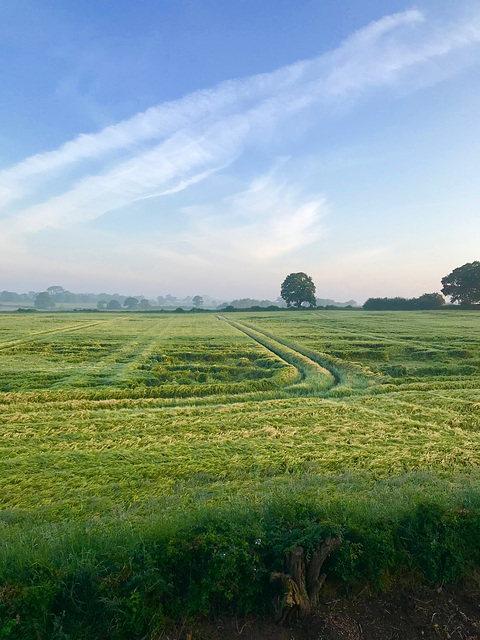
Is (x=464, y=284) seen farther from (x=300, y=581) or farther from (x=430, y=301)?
(x=300, y=581)

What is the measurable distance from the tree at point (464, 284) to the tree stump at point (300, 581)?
96.7m

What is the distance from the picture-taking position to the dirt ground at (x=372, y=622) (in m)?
4.25

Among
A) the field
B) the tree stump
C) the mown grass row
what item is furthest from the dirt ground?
the mown grass row

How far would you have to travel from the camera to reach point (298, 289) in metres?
101

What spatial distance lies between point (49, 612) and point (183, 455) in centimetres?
527

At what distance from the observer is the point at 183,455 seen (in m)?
9.27

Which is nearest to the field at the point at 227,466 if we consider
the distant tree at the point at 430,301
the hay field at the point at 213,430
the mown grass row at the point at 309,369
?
the hay field at the point at 213,430

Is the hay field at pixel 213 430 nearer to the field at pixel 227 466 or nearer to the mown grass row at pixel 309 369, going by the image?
the field at pixel 227 466

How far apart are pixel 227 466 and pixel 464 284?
9525 cm

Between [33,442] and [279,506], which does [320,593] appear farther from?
[33,442]

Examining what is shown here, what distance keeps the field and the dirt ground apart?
0.84 feet

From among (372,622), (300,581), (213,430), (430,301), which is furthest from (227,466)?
(430,301)

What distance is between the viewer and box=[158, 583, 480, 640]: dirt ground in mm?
4250

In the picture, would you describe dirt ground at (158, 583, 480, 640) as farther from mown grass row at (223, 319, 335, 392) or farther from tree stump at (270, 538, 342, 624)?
mown grass row at (223, 319, 335, 392)
